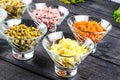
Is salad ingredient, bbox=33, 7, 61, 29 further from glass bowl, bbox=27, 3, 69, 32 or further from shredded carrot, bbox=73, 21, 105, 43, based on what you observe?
shredded carrot, bbox=73, 21, 105, 43

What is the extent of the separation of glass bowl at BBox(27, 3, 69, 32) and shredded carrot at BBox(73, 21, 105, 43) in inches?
4.9

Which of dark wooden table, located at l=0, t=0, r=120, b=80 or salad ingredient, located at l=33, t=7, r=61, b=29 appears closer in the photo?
dark wooden table, located at l=0, t=0, r=120, b=80

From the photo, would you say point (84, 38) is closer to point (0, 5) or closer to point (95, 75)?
point (95, 75)

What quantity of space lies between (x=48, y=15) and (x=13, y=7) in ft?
0.61

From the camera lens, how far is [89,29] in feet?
4.42

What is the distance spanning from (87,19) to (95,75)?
1.34 feet

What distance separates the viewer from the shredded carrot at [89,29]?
4.32ft

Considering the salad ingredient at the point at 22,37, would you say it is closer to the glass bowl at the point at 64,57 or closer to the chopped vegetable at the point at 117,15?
the glass bowl at the point at 64,57

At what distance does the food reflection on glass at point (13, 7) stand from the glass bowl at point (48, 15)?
5cm

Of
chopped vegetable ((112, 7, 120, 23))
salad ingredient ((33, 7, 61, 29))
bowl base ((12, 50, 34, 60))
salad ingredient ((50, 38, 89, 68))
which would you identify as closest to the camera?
salad ingredient ((50, 38, 89, 68))

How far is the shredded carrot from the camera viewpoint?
4.32 feet

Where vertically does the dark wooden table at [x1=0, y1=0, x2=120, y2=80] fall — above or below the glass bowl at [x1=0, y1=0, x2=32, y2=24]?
below

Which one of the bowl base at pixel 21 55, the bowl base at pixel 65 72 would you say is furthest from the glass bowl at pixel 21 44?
the bowl base at pixel 65 72

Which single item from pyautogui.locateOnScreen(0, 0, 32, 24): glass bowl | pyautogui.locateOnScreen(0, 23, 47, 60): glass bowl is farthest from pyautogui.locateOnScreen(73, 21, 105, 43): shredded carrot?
pyautogui.locateOnScreen(0, 0, 32, 24): glass bowl
